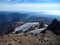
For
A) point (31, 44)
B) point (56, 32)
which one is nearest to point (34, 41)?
point (31, 44)

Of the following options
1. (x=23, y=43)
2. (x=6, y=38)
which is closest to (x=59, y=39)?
(x=23, y=43)

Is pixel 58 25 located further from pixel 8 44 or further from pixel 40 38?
pixel 8 44

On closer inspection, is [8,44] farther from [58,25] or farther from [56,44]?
[58,25]

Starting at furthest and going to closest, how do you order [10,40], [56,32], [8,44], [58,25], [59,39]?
[58,25] < [56,32] < [59,39] < [10,40] < [8,44]

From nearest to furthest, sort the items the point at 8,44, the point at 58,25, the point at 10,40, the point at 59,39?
the point at 8,44, the point at 10,40, the point at 59,39, the point at 58,25

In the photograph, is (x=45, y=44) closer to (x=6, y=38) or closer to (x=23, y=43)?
(x=23, y=43)

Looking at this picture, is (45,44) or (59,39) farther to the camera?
(59,39)

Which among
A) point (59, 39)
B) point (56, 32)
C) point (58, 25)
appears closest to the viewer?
point (59, 39)

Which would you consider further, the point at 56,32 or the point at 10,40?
the point at 56,32

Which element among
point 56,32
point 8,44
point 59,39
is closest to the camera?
point 8,44
